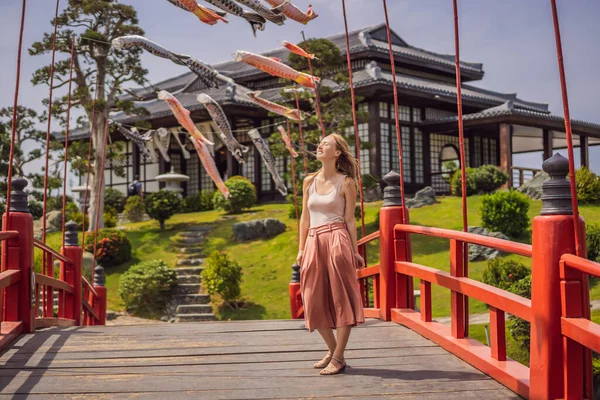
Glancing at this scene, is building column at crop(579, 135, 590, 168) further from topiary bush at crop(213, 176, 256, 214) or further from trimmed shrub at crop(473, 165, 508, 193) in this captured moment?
topiary bush at crop(213, 176, 256, 214)

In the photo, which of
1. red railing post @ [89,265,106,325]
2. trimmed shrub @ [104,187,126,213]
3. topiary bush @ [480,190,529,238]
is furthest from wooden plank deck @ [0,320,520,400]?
trimmed shrub @ [104,187,126,213]

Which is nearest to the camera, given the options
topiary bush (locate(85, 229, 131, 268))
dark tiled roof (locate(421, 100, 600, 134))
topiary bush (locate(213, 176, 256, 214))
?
topiary bush (locate(85, 229, 131, 268))

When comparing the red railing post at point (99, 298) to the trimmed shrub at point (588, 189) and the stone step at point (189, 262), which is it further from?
the trimmed shrub at point (588, 189)

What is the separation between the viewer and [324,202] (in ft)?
15.9

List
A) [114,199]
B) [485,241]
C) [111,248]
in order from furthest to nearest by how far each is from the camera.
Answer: [114,199], [111,248], [485,241]

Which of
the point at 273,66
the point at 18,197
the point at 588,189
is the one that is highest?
the point at 273,66

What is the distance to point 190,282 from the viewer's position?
18.6m

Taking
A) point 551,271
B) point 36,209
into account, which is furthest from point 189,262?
point 551,271

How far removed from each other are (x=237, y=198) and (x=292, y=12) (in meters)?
17.8

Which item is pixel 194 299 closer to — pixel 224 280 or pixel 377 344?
pixel 224 280

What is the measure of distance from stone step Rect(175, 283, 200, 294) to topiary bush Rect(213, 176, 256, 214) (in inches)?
266

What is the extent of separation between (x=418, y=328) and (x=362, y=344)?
518 millimetres

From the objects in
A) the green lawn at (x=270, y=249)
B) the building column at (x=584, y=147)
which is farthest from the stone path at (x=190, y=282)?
the building column at (x=584, y=147)

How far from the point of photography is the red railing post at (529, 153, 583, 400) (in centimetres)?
350
